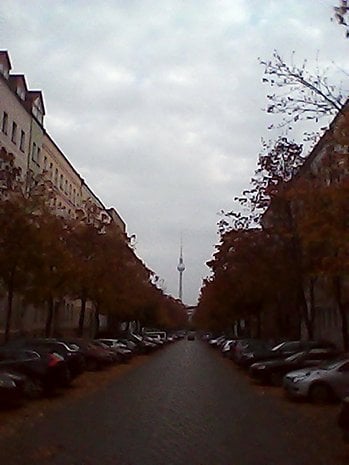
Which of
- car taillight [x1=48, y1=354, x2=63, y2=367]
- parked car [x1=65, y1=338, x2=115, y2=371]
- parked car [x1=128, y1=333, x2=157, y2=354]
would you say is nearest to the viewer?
car taillight [x1=48, y1=354, x2=63, y2=367]

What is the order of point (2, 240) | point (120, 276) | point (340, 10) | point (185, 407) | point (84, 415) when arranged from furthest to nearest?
1. point (120, 276)
2. point (2, 240)
3. point (185, 407)
4. point (84, 415)
5. point (340, 10)

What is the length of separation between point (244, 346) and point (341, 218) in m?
19.1

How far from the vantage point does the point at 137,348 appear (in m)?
54.8

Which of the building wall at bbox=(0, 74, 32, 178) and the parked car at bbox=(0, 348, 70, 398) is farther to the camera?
the building wall at bbox=(0, 74, 32, 178)

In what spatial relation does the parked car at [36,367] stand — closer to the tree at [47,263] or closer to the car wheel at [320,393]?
the tree at [47,263]

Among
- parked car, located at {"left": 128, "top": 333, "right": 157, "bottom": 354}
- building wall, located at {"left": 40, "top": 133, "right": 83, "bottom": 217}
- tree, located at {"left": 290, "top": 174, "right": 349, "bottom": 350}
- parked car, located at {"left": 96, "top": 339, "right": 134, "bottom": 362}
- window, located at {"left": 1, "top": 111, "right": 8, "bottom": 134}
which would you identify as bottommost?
parked car, located at {"left": 96, "top": 339, "right": 134, "bottom": 362}

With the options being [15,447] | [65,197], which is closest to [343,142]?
[15,447]

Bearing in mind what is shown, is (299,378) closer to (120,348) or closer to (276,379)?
(276,379)

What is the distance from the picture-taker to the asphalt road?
36.4ft

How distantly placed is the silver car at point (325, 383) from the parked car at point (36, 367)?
23.1 ft

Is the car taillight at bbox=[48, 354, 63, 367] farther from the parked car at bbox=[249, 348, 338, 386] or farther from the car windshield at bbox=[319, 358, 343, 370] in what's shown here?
the parked car at bbox=[249, 348, 338, 386]

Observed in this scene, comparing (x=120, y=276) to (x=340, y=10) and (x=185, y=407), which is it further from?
(x=340, y=10)

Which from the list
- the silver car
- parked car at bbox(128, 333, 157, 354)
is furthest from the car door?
parked car at bbox(128, 333, 157, 354)

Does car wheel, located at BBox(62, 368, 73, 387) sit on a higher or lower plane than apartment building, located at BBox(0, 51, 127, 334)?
lower
